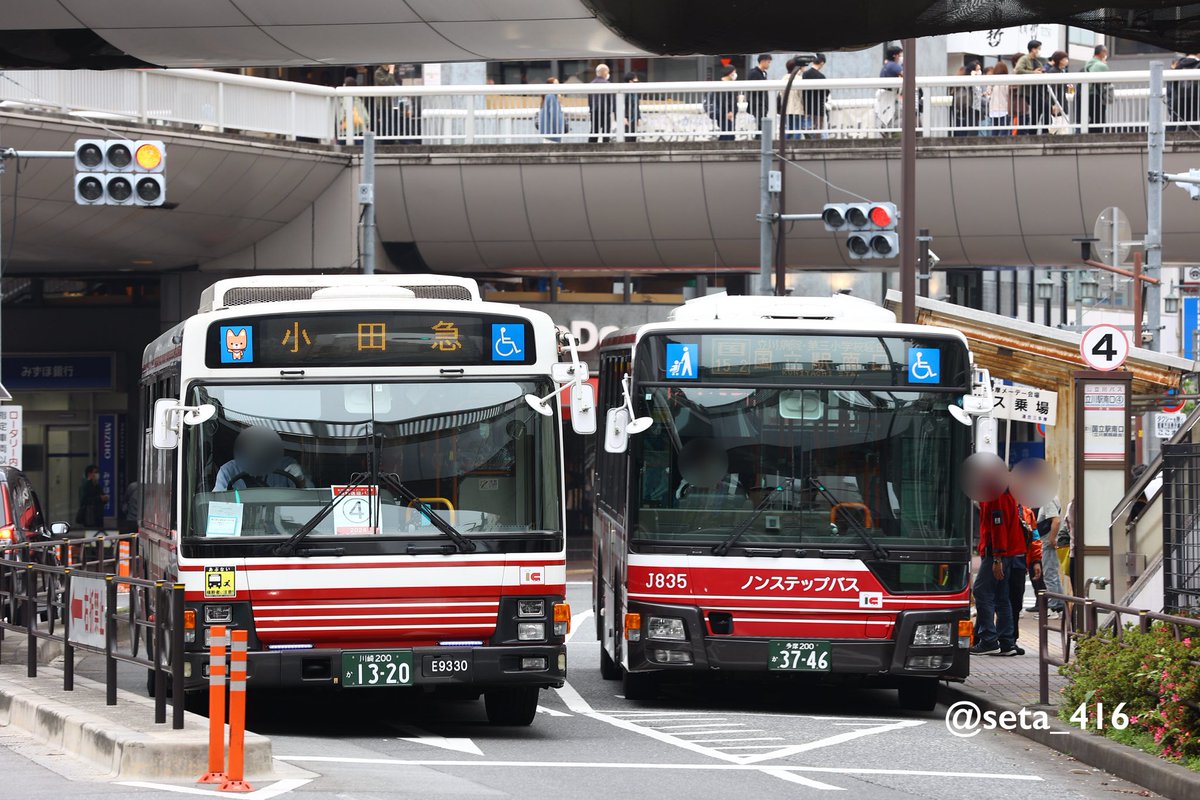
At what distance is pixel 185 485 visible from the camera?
11938 mm

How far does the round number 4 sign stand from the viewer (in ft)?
65.3

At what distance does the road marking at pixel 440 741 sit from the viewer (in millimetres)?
11922

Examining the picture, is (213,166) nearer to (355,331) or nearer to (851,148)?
(851,148)

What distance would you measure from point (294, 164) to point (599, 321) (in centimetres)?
808

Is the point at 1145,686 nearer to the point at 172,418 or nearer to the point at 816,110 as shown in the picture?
the point at 172,418

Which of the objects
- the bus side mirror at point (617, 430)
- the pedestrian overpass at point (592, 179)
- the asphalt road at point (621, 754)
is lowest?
the asphalt road at point (621, 754)

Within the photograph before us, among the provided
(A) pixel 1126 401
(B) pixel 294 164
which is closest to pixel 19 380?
(B) pixel 294 164

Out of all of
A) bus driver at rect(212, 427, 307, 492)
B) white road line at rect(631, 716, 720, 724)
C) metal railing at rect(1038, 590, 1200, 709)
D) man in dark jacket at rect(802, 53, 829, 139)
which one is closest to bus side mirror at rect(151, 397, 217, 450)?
bus driver at rect(212, 427, 307, 492)

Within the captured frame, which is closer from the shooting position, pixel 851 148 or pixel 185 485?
pixel 185 485

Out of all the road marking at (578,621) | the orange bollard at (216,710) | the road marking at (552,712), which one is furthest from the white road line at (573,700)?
the road marking at (578,621)

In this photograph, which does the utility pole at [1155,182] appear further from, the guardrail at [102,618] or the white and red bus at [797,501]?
the guardrail at [102,618]

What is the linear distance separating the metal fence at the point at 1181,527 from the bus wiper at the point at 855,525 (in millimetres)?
2036

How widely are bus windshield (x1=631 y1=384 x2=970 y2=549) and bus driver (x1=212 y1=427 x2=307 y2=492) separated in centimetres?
290

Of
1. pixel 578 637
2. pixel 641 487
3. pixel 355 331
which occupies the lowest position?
A: pixel 578 637
